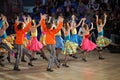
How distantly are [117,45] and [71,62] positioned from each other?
3498mm

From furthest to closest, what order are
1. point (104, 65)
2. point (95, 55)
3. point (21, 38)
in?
1. point (95, 55)
2. point (104, 65)
3. point (21, 38)

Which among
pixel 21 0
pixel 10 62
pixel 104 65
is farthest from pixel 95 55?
pixel 21 0

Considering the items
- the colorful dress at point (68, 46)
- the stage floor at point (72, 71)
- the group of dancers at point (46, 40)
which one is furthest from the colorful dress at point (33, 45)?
the colorful dress at point (68, 46)

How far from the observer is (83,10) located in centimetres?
1677

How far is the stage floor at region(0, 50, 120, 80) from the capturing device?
29.9ft

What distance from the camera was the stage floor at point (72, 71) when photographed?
29.9 feet

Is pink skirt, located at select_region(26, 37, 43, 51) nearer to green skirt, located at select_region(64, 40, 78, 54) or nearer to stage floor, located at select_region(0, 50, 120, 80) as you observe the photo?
stage floor, located at select_region(0, 50, 120, 80)

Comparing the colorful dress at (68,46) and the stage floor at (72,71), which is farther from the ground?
the colorful dress at (68,46)

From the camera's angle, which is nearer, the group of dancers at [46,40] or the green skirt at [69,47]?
the group of dancers at [46,40]

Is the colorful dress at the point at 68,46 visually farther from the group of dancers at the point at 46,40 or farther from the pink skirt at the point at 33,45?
the pink skirt at the point at 33,45

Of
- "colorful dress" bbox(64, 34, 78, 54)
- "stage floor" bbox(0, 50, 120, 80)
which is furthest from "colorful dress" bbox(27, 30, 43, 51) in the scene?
"colorful dress" bbox(64, 34, 78, 54)

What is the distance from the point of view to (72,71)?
1002cm

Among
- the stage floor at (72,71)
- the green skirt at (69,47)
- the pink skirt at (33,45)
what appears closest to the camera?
the stage floor at (72,71)

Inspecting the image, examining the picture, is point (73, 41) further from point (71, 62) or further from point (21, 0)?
point (21, 0)
